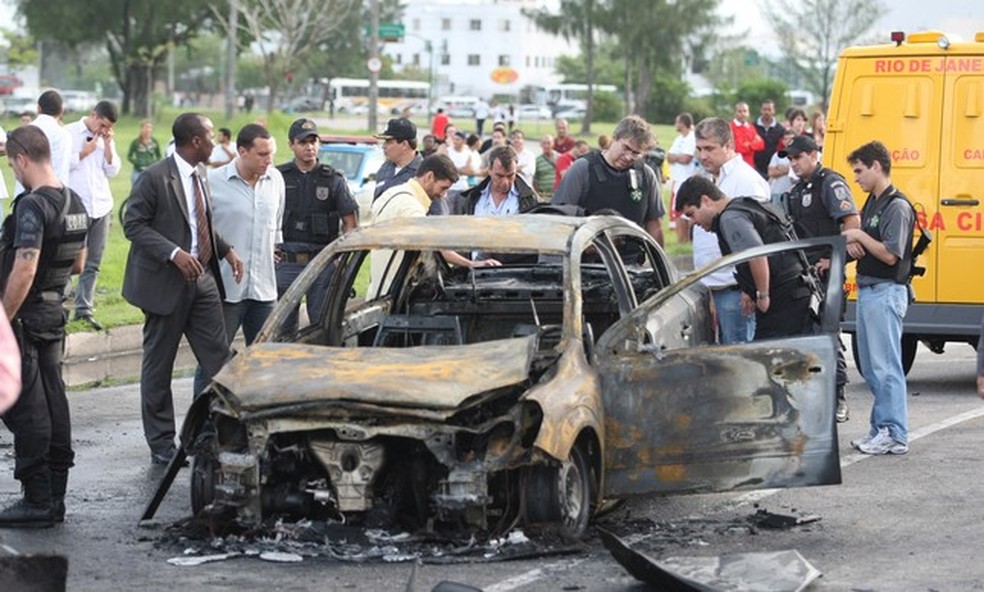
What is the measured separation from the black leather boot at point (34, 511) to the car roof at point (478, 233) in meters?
1.79

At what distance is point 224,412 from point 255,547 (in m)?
0.59

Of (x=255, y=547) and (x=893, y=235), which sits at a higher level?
(x=893, y=235)

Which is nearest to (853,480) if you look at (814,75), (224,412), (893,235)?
(893,235)

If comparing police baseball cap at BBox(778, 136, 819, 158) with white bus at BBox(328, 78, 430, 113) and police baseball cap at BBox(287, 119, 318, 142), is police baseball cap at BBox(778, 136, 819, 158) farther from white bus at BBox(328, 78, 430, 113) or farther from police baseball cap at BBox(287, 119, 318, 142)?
white bus at BBox(328, 78, 430, 113)

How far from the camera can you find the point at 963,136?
13367 millimetres

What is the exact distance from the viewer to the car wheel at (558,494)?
7938 mm

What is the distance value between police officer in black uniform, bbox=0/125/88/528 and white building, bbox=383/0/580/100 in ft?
543

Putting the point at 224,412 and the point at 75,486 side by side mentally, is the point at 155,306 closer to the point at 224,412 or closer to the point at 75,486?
the point at 75,486

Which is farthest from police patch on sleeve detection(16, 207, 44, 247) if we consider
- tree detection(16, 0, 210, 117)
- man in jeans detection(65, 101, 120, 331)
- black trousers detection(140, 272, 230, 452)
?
tree detection(16, 0, 210, 117)

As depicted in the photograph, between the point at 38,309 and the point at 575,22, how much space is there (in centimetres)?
8596

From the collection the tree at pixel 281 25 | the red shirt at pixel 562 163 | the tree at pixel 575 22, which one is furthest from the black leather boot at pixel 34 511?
the tree at pixel 575 22

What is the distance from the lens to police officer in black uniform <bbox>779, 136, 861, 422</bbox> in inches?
456

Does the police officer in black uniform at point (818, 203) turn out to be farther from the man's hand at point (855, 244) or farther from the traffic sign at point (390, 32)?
the traffic sign at point (390, 32)

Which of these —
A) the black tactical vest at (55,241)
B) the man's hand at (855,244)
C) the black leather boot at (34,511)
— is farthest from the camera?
the man's hand at (855,244)
